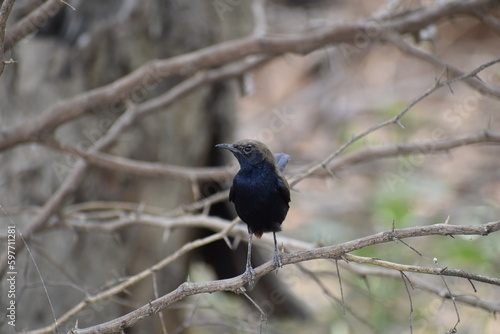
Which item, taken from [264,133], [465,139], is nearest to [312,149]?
[264,133]

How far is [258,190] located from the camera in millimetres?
2709

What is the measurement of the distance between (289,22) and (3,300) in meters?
8.51

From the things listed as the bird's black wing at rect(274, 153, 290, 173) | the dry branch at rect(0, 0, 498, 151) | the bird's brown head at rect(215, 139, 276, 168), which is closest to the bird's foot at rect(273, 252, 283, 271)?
the bird's brown head at rect(215, 139, 276, 168)

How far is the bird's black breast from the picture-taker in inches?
106

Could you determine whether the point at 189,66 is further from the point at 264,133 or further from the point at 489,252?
the point at 264,133

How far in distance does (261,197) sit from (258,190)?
0.11 feet

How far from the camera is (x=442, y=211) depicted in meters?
7.17

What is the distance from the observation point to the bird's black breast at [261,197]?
270cm

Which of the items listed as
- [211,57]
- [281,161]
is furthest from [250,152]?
[211,57]

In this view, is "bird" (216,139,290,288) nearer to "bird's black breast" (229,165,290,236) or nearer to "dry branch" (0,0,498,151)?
"bird's black breast" (229,165,290,236)

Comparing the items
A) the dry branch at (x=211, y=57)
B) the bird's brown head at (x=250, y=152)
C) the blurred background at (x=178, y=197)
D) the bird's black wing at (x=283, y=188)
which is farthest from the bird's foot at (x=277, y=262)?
the dry branch at (x=211, y=57)

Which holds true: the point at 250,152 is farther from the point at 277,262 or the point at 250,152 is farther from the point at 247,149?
the point at 277,262

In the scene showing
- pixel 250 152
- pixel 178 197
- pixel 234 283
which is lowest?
pixel 178 197

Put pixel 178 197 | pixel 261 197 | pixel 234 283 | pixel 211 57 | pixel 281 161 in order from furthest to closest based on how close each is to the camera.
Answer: pixel 178 197 → pixel 211 57 → pixel 281 161 → pixel 261 197 → pixel 234 283
